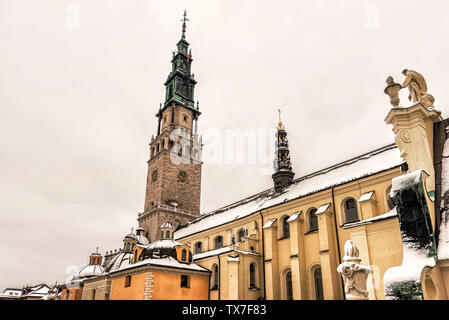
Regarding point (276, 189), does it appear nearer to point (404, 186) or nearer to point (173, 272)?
point (173, 272)

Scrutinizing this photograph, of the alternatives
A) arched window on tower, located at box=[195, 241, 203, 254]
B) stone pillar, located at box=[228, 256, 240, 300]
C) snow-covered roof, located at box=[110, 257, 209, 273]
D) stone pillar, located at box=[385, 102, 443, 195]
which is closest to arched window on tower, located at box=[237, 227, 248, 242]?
snow-covered roof, located at box=[110, 257, 209, 273]

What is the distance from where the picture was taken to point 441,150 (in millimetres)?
11039

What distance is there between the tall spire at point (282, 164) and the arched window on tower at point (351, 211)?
33.0ft

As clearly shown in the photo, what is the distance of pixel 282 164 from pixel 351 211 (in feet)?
42.6

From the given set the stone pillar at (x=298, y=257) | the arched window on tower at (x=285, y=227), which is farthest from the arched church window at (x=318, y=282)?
the arched window on tower at (x=285, y=227)

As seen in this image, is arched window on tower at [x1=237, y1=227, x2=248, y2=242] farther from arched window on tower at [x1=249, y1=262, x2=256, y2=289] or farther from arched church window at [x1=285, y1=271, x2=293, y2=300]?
arched church window at [x1=285, y1=271, x2=293, y2=300]

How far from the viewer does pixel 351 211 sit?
960 inches

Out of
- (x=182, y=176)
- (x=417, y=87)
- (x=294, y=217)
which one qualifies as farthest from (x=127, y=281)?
(x=417, y=87)

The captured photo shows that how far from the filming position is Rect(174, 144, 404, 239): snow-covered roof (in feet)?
80.4

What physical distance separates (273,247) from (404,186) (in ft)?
67.1

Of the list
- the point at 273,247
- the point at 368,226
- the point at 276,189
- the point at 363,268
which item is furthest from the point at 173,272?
the point at 363,268

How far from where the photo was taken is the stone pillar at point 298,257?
77.0 ft
